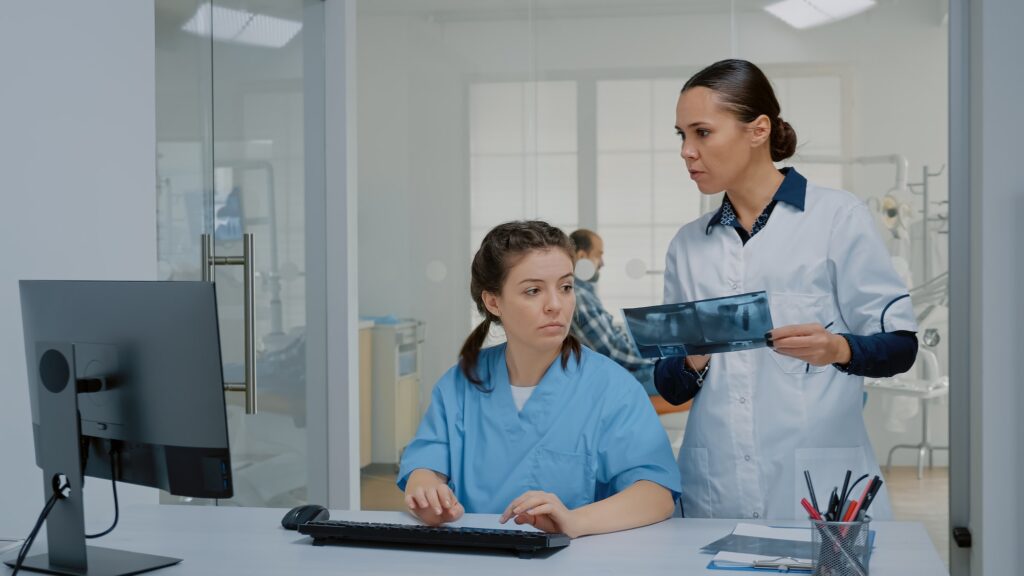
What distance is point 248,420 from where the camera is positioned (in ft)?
9.21

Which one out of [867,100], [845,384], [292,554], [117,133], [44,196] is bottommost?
[292,554]

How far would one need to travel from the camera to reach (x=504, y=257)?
1905mm

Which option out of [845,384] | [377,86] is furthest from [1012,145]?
[377,86]

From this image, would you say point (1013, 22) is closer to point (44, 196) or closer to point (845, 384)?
point (845, 384)

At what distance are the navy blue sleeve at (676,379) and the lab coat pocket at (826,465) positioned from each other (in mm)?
Answer: 234

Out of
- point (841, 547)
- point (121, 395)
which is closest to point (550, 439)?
point (841, 547)

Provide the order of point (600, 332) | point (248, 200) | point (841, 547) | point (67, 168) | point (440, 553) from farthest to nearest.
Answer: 1. point (600, 332)
2. point (248, 200)
3. point (67, 168)
4. point (440, 553)
5. point (841, 547)

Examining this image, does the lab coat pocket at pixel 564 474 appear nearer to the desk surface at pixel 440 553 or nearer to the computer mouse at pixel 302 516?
the desk surface at pixel 440 553

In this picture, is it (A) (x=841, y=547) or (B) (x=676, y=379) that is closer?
(A) (x=841, y=547)

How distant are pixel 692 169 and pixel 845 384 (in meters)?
0.50

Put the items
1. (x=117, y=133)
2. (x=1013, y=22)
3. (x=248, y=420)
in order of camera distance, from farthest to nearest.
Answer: (x=248, y=420) < (x=1013, y=22) < (x=117, y=133)

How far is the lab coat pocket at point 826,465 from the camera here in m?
1.86

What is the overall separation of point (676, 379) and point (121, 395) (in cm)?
101

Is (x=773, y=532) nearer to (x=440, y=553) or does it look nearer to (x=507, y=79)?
(x=440, y=553)
